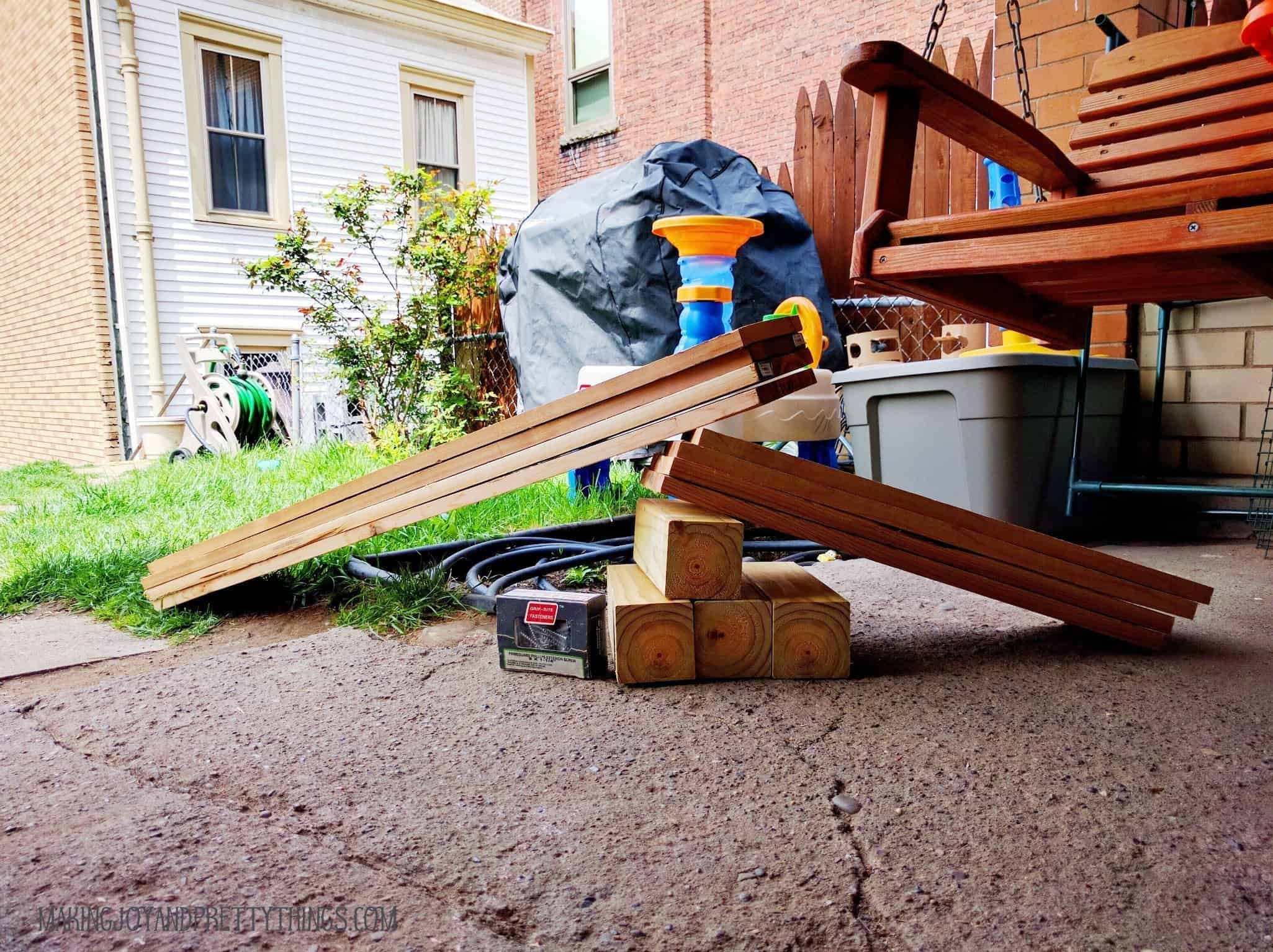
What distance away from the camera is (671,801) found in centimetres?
115

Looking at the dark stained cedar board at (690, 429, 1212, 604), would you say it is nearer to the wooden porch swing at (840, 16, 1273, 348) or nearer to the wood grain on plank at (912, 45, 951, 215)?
the wooden porch swing at (840, 16, 1273, 348)

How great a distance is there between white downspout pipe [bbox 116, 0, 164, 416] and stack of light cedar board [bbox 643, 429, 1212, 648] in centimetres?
807

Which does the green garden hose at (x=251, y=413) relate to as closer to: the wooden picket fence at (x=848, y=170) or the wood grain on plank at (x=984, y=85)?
the wooden picket fence at (x=848, y=170)

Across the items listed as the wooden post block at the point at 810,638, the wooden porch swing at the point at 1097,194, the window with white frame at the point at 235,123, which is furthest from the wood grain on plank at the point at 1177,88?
the window with white frame at the point at 235,123

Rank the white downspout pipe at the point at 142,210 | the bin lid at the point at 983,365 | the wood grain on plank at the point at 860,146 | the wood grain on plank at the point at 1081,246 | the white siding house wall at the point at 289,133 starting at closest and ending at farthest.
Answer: the wood grain on plank at the point at 1081,246, the bin lid at the point at 983,365, the wood grain on plank at the point at 860,146, the white downspout pipe at the point at 142,210, the white siding house wall at the point at 289,133

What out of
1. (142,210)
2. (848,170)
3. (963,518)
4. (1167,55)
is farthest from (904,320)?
(142,210)

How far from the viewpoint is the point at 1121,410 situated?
3102mm

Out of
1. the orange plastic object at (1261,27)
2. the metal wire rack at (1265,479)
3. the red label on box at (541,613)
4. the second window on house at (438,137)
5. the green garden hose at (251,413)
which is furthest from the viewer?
the second window on house at (438,137)

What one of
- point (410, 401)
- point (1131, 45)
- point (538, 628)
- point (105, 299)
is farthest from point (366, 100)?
point (538, 628)

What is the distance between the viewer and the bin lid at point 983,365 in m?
2.65

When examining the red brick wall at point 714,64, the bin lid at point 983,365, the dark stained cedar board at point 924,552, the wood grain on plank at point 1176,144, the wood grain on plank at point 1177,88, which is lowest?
the dark stained cedar board at point 924,552

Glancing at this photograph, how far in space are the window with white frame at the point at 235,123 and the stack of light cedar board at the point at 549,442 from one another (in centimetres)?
801

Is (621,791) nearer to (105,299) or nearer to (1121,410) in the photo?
(1121,410)

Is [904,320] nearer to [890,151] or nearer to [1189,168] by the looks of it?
[1189,168]
